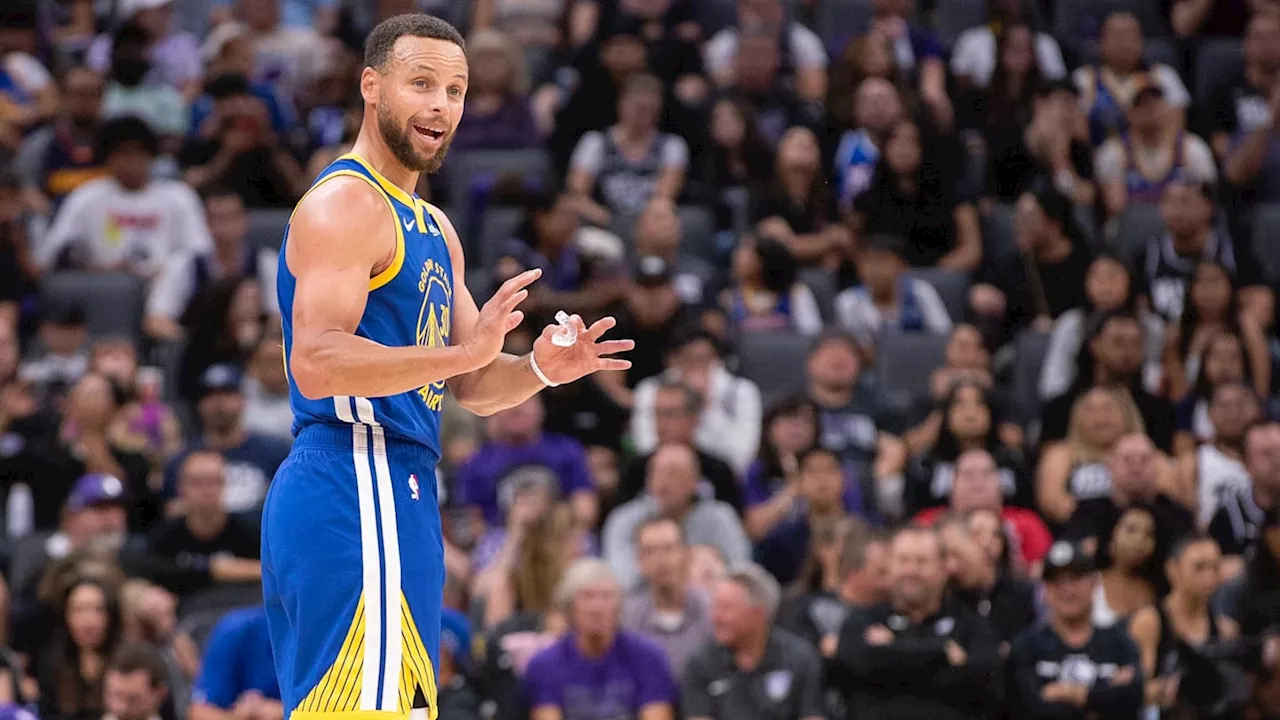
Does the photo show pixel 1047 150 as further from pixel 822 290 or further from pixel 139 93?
pixel 139 93

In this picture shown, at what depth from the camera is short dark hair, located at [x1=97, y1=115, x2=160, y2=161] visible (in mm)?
13812

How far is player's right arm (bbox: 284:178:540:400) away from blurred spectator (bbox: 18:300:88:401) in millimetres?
8156

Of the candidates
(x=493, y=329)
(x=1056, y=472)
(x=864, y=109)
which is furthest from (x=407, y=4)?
(x=493, y=329)

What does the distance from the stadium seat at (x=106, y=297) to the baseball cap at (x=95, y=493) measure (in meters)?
2.07

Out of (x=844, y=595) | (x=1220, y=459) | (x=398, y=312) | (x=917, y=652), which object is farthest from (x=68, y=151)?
(x=398, y=312)

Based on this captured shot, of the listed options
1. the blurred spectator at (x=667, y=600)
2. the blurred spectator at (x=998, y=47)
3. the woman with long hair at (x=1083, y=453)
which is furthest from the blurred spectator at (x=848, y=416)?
the blurred spectator at (x=998, y=47)

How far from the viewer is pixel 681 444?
11.9 meters

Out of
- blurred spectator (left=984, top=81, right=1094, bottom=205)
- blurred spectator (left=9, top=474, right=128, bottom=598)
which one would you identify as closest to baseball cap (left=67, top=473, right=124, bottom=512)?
blurred spectator (left=9, top=474, right=128, bottom=598)

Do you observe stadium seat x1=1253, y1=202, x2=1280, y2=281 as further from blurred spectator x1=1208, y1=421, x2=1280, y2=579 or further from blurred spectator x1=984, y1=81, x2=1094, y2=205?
blurred spectator x1=1208, y1=421, x2=1280, y2=579

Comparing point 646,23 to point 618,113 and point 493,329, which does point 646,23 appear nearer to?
point 618,113

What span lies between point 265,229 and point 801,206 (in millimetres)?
3967

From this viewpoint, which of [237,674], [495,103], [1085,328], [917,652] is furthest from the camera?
[495,103]

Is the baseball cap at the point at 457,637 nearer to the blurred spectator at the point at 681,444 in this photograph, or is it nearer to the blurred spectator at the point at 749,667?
the blurred spectator at the point at 749,667

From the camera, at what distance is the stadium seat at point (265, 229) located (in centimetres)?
1374
